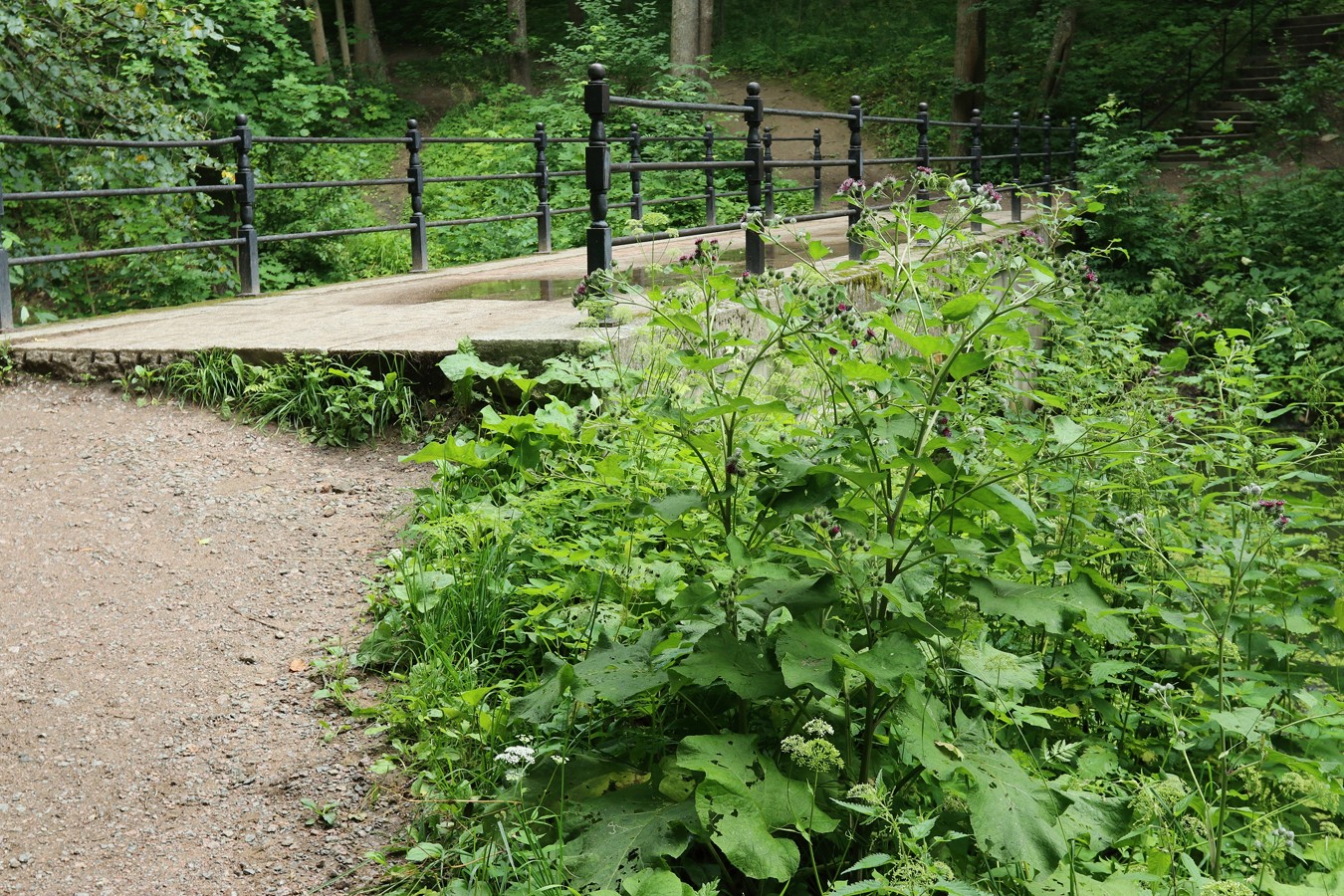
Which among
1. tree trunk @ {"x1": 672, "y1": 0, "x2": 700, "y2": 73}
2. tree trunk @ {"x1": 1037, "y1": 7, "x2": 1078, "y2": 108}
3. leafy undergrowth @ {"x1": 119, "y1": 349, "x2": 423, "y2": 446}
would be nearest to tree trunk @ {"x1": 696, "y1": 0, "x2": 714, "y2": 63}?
tree trunk @ {"x1": 672, "y1": 0, "x2": 700, "y2": 73}

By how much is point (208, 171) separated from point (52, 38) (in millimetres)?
3628

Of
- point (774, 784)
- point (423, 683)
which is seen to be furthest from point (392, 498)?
point (774, 784)

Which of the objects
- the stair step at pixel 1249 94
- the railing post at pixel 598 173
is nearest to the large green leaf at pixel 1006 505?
the railing post at pixel 598 173

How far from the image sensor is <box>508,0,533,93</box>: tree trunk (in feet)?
80.4

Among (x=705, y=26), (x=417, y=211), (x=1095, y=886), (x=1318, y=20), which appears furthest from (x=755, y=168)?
(x=1318, y=20)

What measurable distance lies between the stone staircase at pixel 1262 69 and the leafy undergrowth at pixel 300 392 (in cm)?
1865

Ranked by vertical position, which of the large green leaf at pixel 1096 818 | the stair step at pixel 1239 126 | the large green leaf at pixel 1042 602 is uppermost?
the stair step at pixel 1239 126

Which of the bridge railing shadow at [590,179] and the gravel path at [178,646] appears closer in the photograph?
the gravel path at [178,646]

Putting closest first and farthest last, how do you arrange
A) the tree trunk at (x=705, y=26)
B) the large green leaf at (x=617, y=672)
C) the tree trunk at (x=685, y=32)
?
the large green leaf at (x=617, y=672) → the tree trunk at (x=685, y=32) → the tree trunk at (x=705, y=26)

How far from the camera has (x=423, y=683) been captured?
3199mm

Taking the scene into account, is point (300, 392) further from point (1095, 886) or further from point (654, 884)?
point (1095, 886)

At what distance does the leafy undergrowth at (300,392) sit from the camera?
5168mm

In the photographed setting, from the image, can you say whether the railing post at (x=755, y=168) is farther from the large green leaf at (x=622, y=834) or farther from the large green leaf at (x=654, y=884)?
the large green leaf at (x=654, y=884)

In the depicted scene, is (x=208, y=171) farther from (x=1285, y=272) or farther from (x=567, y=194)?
(x=1285, y=272)
